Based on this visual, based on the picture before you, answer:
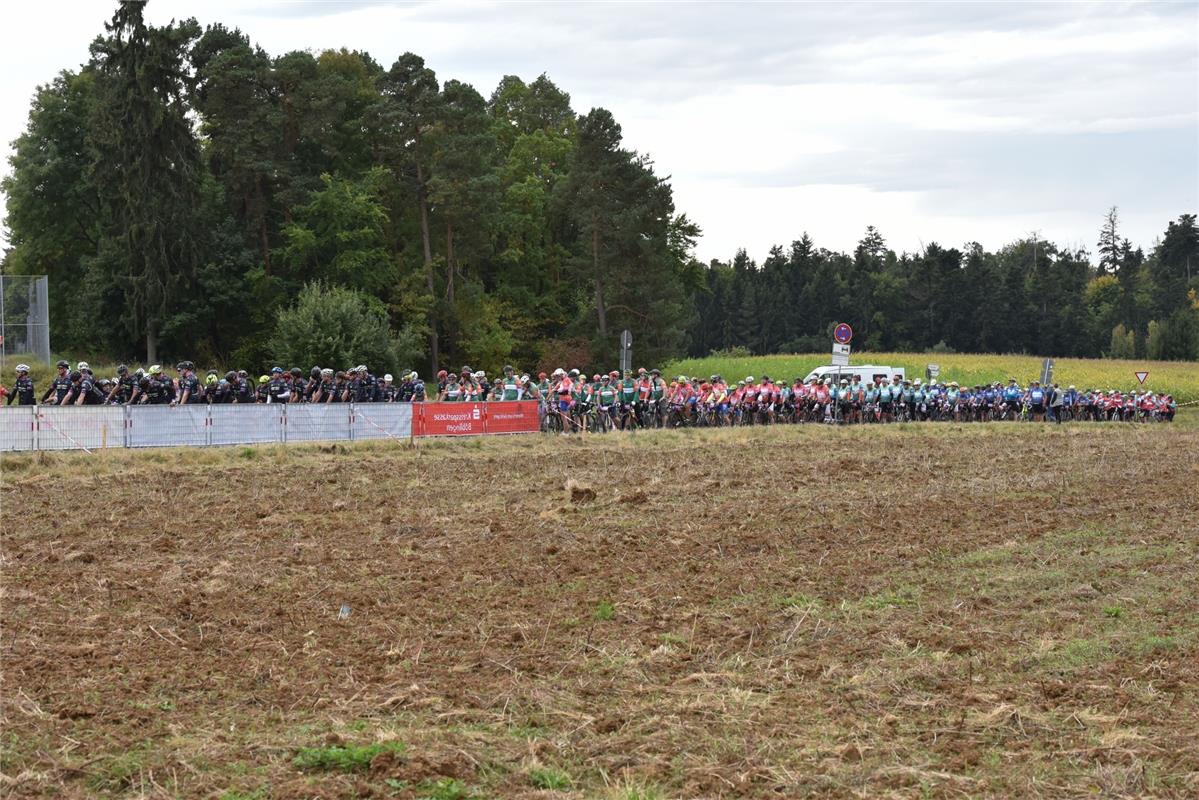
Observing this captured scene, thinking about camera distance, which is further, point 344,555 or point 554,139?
point 554,139

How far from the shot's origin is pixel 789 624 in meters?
10.7

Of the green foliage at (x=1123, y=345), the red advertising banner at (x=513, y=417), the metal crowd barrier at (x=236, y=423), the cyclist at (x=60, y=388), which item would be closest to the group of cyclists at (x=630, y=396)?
the cyclist at (x=60, y=388)

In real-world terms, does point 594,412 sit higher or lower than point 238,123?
lower

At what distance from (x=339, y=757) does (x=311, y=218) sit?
57.5 m

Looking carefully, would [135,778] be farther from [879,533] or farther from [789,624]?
[879,533]

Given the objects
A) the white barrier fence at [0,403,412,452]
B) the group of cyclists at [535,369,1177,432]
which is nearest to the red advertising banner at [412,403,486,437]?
the white barrier fence at [0,403,412,452]

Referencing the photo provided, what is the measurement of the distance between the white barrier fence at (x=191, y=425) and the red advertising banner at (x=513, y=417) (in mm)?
3116

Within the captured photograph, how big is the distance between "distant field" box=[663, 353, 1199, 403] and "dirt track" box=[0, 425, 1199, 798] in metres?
61.5

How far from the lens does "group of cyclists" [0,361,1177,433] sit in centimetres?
2816

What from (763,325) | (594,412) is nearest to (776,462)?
(594,412)

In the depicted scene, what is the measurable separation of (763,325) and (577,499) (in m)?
124

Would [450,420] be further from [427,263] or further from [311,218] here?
[427,263]

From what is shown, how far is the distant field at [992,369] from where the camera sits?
8012 cm

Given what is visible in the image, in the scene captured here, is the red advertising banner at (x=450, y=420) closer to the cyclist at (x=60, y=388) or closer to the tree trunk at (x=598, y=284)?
the cyclist at (x=60, y=388)
